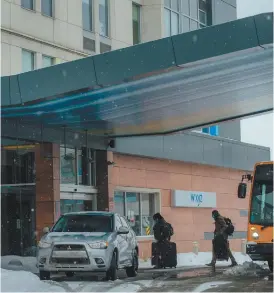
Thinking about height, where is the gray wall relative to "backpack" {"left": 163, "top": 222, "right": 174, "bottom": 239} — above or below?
above

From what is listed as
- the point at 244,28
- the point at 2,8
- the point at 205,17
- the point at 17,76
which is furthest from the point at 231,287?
the point at 205,17

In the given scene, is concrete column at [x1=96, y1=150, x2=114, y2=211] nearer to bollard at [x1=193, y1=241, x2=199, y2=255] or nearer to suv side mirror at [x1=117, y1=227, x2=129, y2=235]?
bollard at [x1=193, y1=241, x2=199, y2=255]

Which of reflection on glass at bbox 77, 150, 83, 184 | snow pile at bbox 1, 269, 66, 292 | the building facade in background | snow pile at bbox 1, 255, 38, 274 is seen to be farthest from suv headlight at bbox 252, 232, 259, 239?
reflection on glass at bbox 77, 150, 83, 184

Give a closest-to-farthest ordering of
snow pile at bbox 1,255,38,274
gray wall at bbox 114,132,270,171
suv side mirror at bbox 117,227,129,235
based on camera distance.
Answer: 1. suv side mirror at bbox 117,227,129,235
2. snow pile at bbox 1,255,38,274
3. gray wall at bbox 114,132,270,171

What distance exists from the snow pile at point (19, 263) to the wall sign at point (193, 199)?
383 inches

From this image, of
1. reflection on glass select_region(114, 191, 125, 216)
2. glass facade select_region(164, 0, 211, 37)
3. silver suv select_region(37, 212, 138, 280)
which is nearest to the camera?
silver suv select_region(37, 212, 138, 280)

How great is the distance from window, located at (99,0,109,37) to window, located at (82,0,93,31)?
0.59 metres

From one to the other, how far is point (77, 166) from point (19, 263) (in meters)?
5.14

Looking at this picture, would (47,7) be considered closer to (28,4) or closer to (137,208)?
(28,4)

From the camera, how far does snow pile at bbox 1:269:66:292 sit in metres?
16.0

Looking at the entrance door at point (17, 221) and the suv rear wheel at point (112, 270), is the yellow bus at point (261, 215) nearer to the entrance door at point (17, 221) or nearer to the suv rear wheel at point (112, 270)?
the suv rear wheel at point (112, 270)

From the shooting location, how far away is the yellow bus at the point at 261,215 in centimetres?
2027

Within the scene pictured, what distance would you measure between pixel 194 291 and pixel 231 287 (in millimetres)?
1087

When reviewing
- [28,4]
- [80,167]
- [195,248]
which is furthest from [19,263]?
[28,4]
